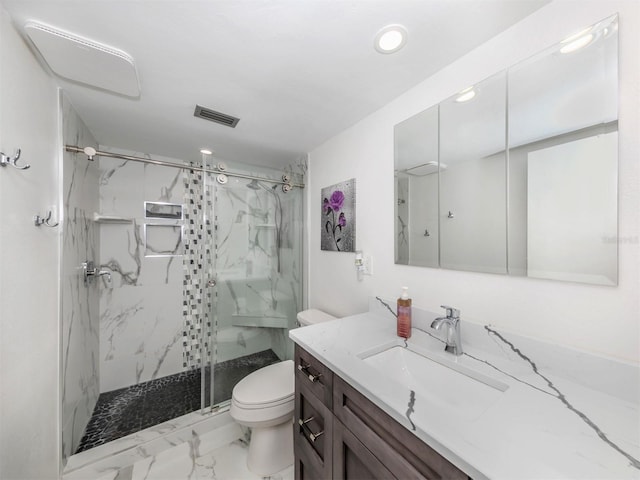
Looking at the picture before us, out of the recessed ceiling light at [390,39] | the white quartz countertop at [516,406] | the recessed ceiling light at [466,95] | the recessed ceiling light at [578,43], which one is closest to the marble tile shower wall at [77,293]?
the white quartz countertop at [516,406]

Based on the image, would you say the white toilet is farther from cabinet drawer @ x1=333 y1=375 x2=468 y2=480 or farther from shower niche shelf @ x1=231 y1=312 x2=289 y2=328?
cabinet drawer @ x1=333 y1=375 x2=468 y2=480

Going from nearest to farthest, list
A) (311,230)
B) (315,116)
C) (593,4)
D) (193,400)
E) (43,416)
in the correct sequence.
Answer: (593,4)
(43,416)
(315,116)
(193,400)
(311,230)

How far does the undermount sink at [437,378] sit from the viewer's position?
2.47ft

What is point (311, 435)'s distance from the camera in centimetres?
104

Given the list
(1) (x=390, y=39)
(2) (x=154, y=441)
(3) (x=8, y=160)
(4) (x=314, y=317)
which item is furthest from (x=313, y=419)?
(1) (x=390, y=39)

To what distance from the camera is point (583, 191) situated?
755 mm

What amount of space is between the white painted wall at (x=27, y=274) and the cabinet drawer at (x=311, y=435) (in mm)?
1069

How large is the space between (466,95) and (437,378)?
1.21 m

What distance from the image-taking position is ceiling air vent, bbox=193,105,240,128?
4.86 feet

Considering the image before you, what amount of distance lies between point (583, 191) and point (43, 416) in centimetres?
239

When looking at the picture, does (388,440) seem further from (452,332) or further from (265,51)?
(265,51)

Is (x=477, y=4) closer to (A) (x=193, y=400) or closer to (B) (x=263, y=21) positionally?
(B) (x=263, y=21)

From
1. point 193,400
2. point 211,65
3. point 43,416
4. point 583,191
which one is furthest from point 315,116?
point 193,400

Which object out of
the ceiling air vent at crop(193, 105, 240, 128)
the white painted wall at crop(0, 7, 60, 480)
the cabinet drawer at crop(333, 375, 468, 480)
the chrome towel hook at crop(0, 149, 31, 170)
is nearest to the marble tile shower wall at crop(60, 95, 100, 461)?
the white painted wall at crop(0, 7, 60, 480)
